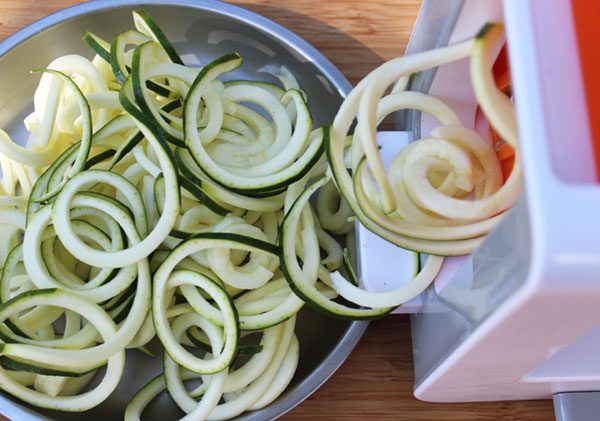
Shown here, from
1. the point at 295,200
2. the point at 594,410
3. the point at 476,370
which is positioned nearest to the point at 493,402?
the point at 594,410

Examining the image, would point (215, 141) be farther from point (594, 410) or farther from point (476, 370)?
point (594, 410)

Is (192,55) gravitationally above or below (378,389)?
above

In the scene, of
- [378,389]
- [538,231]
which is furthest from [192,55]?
[538,231]

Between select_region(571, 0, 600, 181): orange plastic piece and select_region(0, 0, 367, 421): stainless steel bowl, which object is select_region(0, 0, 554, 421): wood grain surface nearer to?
select_region(0, 0, 367, 421): stainless steel bowl

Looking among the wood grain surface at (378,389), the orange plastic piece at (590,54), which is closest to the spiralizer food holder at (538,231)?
the orange plastic piece at (590,54)

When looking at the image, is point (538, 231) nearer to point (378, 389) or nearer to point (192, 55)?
point (378, 389)

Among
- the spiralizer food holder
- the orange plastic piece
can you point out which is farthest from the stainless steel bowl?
the orange plastic piece

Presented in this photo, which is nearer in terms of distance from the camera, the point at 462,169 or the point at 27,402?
the point at 462,169
